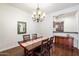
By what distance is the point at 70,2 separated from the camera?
6.15 feet

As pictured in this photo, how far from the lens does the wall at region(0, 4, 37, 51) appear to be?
197 cm

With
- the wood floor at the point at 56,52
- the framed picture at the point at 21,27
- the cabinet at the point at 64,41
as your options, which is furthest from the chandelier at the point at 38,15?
the wood floor at the point at 56,52

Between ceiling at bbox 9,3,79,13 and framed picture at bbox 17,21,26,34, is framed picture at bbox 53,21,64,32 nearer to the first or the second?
ceiling at bbox 9,3,79,13

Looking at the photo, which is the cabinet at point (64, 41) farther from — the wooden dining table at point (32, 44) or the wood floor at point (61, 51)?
the wooden dining table at point (32, 44)

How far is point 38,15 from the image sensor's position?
2.06m

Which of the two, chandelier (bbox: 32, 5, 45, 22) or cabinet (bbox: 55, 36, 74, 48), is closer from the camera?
chandelier (bbox: 32, 5, 45, 22)

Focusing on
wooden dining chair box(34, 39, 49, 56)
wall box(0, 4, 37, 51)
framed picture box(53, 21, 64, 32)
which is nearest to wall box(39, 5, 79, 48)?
framed picture box(53, 21, 64, 32)

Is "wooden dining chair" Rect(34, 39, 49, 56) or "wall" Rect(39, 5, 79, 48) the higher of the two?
"wall" Rect(39, 5, 79, 48)

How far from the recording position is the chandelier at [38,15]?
6.59ft

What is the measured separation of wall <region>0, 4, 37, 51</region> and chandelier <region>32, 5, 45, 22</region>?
12 cm

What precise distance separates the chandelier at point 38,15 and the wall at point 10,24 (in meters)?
0.12

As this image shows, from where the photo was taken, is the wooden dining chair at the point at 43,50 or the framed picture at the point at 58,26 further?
the framed picture at the point at 58,26

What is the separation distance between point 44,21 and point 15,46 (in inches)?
34.5

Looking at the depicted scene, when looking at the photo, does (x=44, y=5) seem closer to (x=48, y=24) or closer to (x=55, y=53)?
(x=48, y=24)
